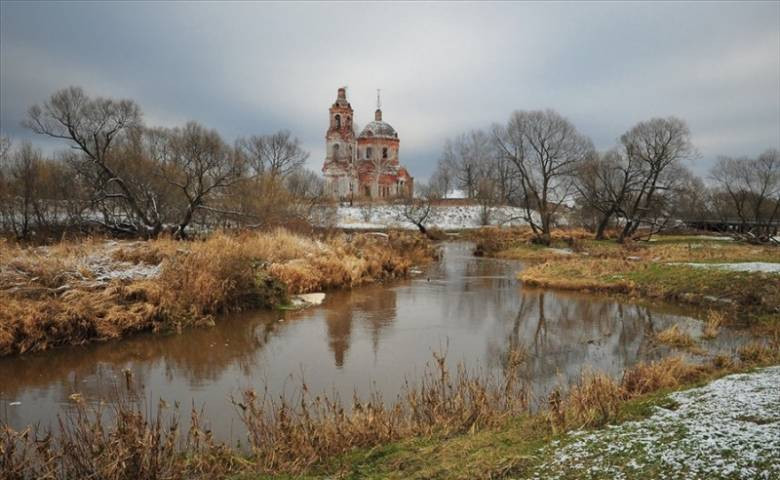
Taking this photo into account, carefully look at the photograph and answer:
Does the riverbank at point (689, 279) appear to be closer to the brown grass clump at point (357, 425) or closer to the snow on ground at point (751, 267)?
the snow on ground at point (751, 267)

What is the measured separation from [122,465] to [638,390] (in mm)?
6424

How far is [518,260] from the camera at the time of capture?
32.1 m

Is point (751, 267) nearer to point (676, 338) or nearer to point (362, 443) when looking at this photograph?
point (676, 338)

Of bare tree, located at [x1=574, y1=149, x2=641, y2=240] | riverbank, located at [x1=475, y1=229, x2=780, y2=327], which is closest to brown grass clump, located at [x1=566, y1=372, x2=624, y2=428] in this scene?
riverbank, located at [x1=475, y1=229, x2=780, y2=327]

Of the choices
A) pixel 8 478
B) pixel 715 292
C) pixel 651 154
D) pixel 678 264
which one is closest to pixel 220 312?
pixel 8 478

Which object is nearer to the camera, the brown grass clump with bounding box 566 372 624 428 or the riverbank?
the brown grass clump with bounding box 566 372 624 428

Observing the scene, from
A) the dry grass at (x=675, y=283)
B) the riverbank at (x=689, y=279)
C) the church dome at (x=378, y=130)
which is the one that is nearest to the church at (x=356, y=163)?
the church dome at (x=378, y=130)

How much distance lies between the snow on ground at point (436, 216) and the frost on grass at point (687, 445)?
4602 centimetres

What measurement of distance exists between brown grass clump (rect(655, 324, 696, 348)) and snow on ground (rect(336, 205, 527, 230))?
40.2 meters

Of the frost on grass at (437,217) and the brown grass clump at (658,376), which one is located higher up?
the frost on grass at (437,217)

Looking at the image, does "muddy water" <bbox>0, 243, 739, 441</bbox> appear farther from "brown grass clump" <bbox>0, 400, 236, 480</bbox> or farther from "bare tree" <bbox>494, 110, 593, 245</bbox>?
"bare tree" <bbox>494, 110, 593, 245</bbox>

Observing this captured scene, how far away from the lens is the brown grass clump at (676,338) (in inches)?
435

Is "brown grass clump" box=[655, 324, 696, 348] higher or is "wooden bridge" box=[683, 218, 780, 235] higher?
"wooden bridge" box=[683, 218, 780, 235]

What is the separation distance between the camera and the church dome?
68.8 meters
